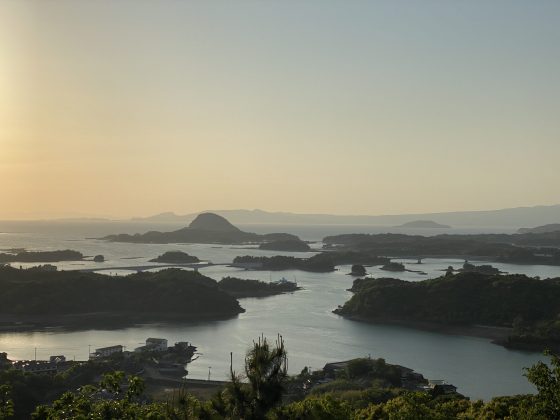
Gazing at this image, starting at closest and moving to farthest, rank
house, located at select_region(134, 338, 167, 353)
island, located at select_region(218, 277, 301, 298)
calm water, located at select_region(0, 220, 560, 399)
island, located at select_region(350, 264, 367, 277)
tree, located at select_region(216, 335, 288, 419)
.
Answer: tree, located at select_region(216, 335, 288, 419) → calm water, located at select_region(0, 220, 560, 399) → house, located at select_region(134, 338, 167, 353) → island, located at select_region(218, 277, 301, 298) → island, located at select_region(350, 264, 367, 277)

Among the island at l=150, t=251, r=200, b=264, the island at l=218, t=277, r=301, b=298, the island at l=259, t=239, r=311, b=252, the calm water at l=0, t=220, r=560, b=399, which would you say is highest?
the island at l=259, t=239, r=311, b=252

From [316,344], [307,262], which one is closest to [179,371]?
[316,344]

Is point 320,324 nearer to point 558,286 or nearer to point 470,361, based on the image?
point 470,361

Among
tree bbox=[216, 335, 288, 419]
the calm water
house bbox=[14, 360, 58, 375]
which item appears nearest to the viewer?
tree bbox=[216, 335, 288, 419]

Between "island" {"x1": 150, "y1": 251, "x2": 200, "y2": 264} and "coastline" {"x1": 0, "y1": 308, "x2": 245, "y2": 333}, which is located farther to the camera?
"island" {"x1": 150, "y1": 251, "x2": 200, "y2": 264}

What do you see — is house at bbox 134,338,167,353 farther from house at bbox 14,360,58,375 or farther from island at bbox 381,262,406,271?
island at bbox 381,262,406,271

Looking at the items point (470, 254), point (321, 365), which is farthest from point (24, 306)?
point (470, 254)

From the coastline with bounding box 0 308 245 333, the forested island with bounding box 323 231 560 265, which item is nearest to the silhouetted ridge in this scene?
the forested island with bounding box 323 231 560 265

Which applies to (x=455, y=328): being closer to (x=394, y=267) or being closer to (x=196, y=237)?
(x=394, y=267)
